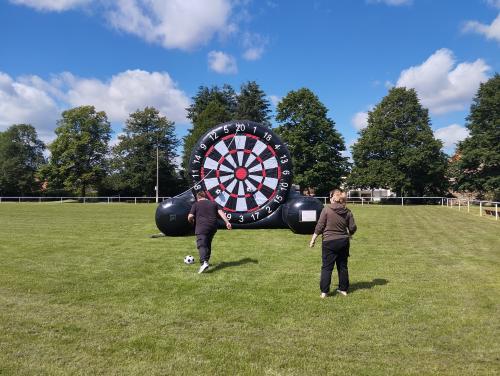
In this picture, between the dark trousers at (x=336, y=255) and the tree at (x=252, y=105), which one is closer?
the dark trousers at (x=336, y=255)

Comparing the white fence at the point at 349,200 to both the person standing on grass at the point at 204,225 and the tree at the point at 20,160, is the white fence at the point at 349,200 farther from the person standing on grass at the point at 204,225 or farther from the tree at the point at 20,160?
the person standing on grass at the point at 204,225

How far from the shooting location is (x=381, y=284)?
300 inches

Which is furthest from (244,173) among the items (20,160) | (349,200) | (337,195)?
(20,160)

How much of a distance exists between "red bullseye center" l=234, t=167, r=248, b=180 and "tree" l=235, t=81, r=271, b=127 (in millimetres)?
51595

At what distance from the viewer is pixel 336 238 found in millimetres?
7027

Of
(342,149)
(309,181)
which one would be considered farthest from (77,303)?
(342,149)

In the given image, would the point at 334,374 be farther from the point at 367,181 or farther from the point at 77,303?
the point at 367,181

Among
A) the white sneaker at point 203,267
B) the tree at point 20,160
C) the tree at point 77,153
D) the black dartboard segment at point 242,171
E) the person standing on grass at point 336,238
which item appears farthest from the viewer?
the tree at point 20,160

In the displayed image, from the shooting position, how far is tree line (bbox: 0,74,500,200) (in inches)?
1817

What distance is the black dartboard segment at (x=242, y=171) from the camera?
1438cm

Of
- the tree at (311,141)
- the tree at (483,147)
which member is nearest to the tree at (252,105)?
the tree at (311,141)

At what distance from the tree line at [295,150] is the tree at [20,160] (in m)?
0.14

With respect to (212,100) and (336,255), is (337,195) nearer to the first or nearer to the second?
(336,255)

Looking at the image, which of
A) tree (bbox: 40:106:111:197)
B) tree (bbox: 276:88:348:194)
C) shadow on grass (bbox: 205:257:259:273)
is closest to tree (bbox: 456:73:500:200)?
tree (bbox: 276:88:348:194)
